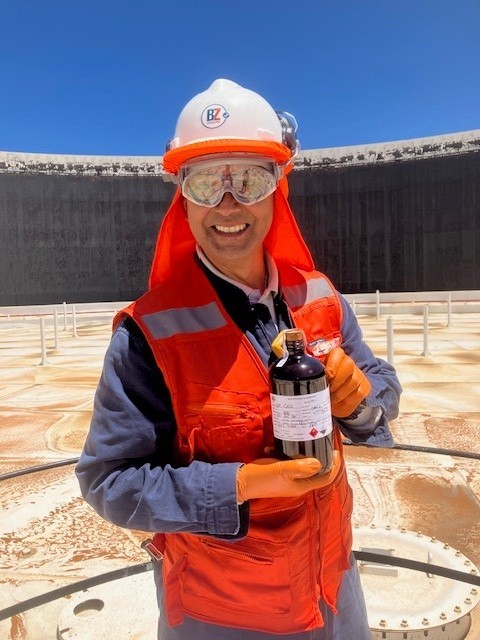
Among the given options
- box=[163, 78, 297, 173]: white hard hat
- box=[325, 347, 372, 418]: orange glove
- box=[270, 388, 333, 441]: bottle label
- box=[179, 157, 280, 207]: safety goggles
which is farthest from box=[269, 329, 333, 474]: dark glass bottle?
box=[163, 78, 297, 173]: white hard hat

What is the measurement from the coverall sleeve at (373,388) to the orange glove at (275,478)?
1.37 feet

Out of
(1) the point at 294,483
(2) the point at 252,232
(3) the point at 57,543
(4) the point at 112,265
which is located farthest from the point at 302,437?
(4) the point at 112,265

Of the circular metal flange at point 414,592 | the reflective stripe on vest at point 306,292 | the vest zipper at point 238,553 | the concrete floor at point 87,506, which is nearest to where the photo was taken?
the vest zipper at point 238,553

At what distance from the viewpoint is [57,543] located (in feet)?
10.8

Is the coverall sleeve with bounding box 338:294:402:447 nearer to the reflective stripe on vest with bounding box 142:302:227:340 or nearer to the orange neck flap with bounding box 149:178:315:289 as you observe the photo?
the orange neck flap with bounding box 149:178:315:289

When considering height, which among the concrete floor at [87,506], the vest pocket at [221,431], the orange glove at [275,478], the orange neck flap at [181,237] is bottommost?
the concrete floor at [87,506]

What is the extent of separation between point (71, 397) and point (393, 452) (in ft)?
13.7

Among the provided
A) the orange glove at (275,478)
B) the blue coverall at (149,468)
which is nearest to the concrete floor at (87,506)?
the blue coverall at (149,468)

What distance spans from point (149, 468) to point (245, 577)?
378 millimetres

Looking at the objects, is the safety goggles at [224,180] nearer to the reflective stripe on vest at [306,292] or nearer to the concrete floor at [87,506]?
the reflective stripe on vest at [306,292]

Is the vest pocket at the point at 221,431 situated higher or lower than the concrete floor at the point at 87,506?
higher

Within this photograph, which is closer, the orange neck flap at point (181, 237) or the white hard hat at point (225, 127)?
the white hard hat at point (225, 127)

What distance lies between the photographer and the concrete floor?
2820mm

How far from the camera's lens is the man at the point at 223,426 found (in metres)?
1.29
